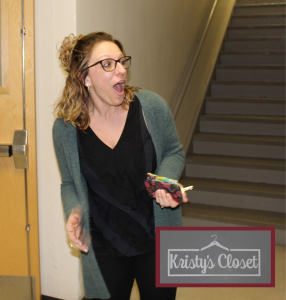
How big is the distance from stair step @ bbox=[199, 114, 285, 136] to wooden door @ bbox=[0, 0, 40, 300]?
8.88ft

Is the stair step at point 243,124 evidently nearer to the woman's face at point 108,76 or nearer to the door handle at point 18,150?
the door handle at point 18,150

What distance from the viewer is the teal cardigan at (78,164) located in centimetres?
132

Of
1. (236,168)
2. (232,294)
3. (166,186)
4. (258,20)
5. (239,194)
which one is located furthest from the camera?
(258,20)

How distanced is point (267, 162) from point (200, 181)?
74 centimetres

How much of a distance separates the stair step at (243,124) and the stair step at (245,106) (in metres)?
0.16

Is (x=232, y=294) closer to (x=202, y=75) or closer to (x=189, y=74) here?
(x=189, y=74)

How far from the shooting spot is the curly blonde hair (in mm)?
1317

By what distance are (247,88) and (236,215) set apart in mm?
1904

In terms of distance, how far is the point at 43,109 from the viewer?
2.02 m

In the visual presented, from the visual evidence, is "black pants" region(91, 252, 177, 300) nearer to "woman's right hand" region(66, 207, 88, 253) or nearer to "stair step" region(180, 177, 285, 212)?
"woman's right hand" region(66, 207, 88, 253)

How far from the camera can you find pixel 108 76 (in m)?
1.28

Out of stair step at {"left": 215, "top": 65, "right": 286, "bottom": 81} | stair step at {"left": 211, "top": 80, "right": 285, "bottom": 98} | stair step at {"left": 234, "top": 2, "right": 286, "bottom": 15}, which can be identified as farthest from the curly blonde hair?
stair step at {"left": 234, "top": 2, "right": 286, "bottom": 15}

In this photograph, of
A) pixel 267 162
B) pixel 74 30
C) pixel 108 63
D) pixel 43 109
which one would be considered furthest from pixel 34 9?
pixel 267 162

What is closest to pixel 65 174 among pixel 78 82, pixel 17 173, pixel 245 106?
pixel 78 82
